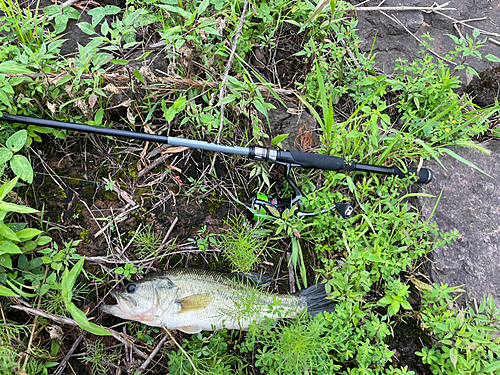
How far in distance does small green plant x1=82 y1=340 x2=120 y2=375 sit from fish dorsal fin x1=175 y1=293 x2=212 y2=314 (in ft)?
2.31

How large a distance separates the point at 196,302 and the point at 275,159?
1.38m

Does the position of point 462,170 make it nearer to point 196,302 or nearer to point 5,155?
point 196,302

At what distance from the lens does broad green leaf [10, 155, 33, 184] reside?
257 cm

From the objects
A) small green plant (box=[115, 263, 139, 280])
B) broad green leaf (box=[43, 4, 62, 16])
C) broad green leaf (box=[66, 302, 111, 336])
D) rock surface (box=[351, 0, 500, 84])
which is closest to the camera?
broad green leaf (box=[66, 302, 111, 336])

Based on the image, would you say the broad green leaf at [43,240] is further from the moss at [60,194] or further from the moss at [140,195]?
the moss at [140,195]

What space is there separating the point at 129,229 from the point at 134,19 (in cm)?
204

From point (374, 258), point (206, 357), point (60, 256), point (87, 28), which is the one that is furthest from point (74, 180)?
point (374, 258)

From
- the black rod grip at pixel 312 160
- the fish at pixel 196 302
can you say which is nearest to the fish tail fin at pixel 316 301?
the fish at pixel 196 302

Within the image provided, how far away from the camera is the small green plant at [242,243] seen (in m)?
2.84

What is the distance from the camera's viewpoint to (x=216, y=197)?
312cm

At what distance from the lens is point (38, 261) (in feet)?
8.87

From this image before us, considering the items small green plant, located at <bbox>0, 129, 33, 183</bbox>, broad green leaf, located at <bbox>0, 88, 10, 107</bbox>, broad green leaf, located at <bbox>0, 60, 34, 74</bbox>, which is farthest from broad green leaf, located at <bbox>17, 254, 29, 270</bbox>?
broad green leaf, located at <bbox>0, 60, 34, 74</bbox>

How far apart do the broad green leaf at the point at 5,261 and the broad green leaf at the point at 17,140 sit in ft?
2.77

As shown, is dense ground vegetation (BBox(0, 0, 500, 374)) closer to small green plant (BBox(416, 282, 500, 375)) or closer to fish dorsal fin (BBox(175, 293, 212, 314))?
small green plant (BBox(416, 282, 500, 375))
